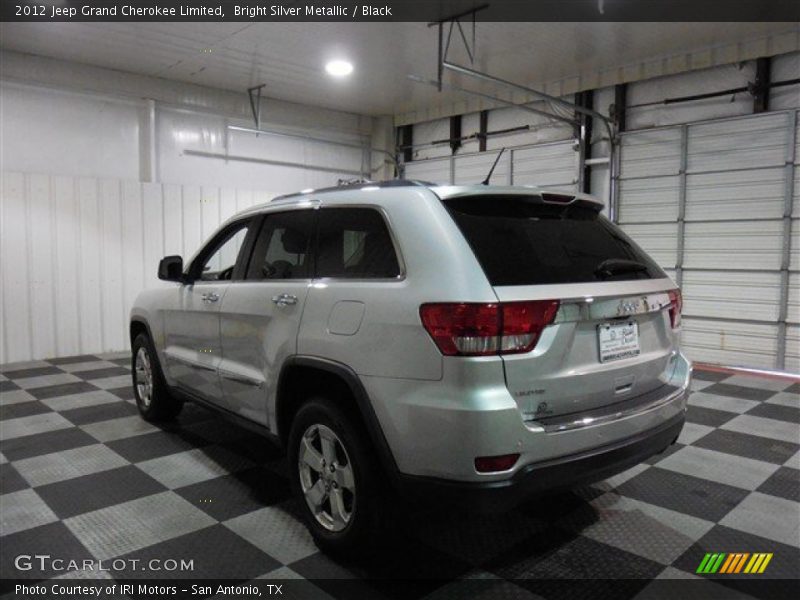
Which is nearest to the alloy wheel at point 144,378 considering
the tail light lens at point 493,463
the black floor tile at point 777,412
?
the tail light lens at point 493,463

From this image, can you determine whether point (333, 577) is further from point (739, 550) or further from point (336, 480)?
point (739, 550)

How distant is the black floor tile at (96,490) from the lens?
3.25 m

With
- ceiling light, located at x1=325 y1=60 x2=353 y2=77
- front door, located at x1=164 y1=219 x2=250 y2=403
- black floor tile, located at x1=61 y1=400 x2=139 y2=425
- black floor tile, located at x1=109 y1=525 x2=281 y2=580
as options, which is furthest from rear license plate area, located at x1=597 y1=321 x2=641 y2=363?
ceiling light, located at x1=325 y1=60 x2=353 y2=77

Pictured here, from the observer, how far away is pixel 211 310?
3.66 m

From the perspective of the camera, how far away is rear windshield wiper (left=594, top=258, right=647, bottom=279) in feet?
8.20

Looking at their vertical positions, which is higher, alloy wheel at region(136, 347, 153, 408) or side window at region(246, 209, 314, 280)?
side window at region(246, 209, 314, 280)

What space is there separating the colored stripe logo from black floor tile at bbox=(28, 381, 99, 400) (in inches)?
224

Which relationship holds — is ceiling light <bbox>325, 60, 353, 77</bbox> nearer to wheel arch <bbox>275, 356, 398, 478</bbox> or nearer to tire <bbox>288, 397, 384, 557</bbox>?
wheel arch <bbox>275, 356, 398, 478</bbox>

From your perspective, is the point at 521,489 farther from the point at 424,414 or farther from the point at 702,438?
the point at 702,438

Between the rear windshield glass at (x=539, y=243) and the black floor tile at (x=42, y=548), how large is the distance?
2302 mm

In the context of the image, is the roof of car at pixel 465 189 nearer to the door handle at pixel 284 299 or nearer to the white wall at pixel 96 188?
the door handle at pixel 284 299

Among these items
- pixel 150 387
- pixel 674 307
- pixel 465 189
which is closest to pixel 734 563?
pixel 674 307

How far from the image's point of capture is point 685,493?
136 inches

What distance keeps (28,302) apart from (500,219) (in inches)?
290
